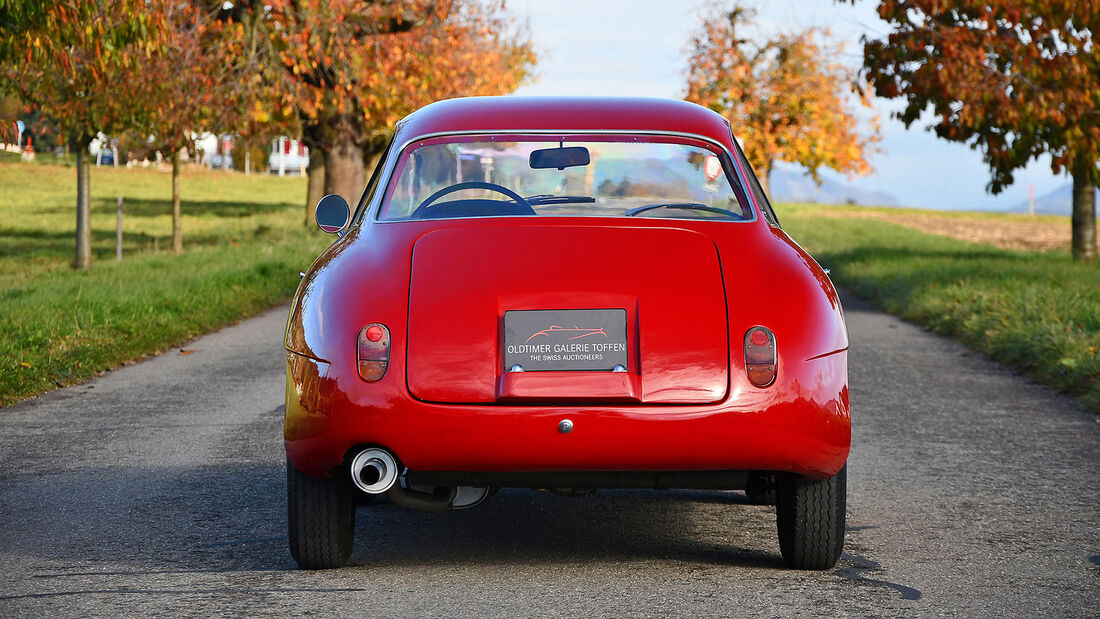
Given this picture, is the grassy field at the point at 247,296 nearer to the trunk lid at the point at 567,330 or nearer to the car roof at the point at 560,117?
the car roof at the point at 560,117

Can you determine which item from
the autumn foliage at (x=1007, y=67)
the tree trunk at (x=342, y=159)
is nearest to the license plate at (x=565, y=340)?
the autumn foliage at (x=1007, y=67)

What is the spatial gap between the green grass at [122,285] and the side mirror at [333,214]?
12.4 feet

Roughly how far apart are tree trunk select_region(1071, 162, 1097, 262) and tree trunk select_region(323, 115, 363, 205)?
13.8m

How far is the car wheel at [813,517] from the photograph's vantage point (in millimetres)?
4297

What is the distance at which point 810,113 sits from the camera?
4097 cm

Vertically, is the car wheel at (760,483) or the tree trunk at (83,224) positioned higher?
the tree trunk at (83,224)

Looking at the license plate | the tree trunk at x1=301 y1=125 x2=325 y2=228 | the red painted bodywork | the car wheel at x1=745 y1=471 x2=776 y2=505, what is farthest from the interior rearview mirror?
the tree trunk at x1=301 y1=125 x2=325 y2=228

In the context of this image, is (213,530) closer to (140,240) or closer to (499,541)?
(499,541)

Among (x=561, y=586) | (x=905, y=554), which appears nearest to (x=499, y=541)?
(x=561, y=586)

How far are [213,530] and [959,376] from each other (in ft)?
21.0

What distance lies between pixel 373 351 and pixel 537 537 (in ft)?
4.17

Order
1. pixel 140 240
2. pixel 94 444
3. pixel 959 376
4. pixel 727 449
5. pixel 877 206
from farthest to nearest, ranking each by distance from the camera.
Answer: pixel 877 206
pixel 140 240
pixel 959 376
pixel 94 444
pixel 727 449

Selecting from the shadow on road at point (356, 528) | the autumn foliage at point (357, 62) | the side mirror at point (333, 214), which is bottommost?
the shadow on road at point (356, 528)

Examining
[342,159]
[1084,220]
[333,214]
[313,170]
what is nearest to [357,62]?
[342,159]
